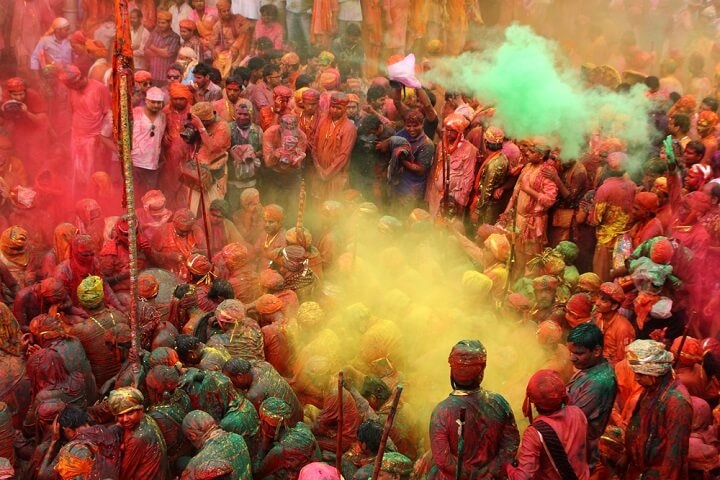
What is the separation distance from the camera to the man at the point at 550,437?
21.4 feet

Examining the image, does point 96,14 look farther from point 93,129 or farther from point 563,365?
point 563,365

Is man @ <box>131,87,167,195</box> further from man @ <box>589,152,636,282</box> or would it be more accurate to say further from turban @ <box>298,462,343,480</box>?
turban @ <box>298,462,343,480</box>

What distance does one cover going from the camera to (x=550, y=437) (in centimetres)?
651

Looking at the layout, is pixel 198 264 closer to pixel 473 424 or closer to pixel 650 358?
pixel 473 424

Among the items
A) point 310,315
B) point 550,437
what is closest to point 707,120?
point 310,315

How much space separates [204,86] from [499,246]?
5.23 m

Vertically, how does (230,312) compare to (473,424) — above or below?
below

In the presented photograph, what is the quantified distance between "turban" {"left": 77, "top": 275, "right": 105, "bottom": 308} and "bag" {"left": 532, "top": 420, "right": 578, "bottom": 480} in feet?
15.5

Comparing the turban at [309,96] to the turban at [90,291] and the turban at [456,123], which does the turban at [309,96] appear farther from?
the turban at [90,291]

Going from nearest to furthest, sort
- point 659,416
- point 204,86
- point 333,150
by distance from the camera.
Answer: point 659,416, point 333,150, point 204,86

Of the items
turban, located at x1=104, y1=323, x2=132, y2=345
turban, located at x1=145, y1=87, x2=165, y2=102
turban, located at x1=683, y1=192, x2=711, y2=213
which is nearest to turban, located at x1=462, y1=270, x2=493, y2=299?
turban, located at x1=683, y1=192, x2=711, y2=213

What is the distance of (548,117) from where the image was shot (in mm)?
12914

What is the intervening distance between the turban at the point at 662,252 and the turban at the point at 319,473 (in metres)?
4.88

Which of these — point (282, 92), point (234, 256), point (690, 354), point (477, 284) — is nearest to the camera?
point (690, 354)
